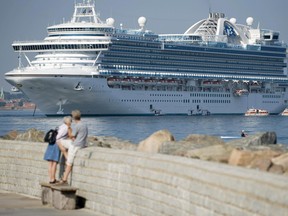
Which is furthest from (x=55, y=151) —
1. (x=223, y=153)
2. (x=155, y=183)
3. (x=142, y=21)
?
(x=142, y=21)

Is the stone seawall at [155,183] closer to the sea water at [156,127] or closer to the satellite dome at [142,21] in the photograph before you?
the sea water at [156,127]

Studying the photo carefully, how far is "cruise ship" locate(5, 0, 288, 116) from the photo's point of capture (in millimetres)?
81188

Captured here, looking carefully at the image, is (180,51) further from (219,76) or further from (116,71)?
(116,71)

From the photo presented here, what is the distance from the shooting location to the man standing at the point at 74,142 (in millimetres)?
12907

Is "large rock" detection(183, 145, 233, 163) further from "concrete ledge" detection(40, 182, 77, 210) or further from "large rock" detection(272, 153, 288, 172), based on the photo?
"concrete ledge" detection(40, 182, 77, 210)

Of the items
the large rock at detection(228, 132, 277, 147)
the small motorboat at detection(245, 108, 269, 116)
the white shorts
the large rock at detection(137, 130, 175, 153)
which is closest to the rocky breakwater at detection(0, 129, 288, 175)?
the large rock at detection(137, 130, 175, 153)

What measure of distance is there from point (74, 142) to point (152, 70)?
252ft

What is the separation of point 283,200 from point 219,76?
293 ft

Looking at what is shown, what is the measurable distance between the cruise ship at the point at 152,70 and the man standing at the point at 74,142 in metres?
65.5

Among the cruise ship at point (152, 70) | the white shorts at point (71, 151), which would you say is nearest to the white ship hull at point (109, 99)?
the cruise ship at point (152, 70)

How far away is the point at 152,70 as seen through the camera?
3536 inches

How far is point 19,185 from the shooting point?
15258 mm

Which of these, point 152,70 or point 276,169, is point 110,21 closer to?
point 152,70

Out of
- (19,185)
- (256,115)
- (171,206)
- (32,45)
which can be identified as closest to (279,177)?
(171,206)
